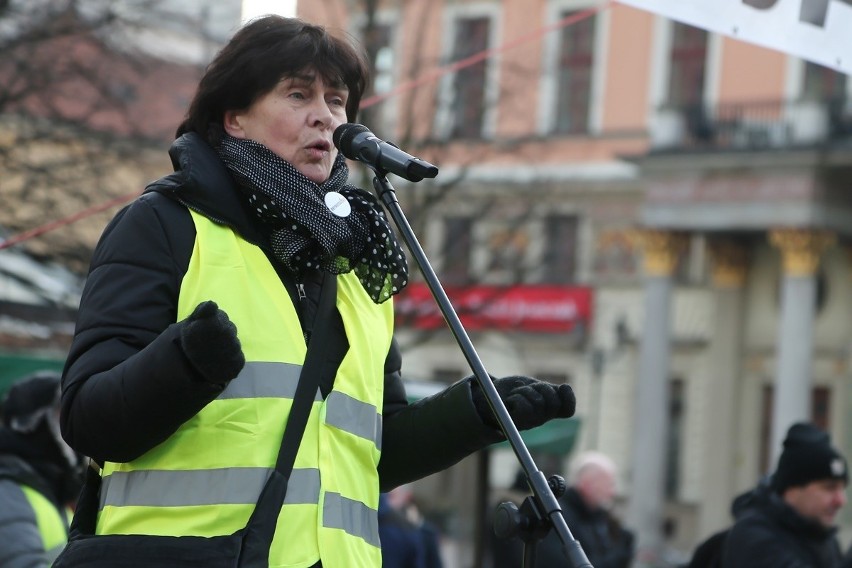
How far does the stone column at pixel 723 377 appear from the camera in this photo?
1183 inches

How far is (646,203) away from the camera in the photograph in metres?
29.3

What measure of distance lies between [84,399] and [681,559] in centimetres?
2520

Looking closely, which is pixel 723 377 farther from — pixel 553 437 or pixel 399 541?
pixel 399 541

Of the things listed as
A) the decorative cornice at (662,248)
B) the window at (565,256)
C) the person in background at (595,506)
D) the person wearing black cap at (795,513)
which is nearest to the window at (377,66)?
the person in background at (595,506)

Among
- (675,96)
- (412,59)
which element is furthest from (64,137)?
(675,96)

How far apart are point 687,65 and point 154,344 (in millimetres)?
28979

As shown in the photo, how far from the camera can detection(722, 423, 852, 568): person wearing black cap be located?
5.36 m

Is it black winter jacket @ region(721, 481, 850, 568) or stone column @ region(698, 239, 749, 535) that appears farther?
stone column @ region(698, 239, 749, 535)

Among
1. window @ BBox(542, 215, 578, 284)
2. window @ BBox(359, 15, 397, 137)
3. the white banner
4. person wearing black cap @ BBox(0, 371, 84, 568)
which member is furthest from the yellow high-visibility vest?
window @ BBox(542, 215, 578, 284)

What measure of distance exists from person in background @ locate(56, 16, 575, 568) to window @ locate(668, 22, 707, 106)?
27639 millimetres

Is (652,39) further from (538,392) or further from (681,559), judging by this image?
(538,392)

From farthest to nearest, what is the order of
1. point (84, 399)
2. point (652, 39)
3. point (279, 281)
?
1. point (652, 39)
2. point (279, 281)
3. point (84, 399)

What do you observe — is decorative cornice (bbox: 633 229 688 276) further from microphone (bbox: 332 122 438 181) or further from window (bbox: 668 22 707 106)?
microphone (bbox: 332 122 438 181)

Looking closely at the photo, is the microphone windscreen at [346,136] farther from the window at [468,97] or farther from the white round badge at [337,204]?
the window at [468,97]
